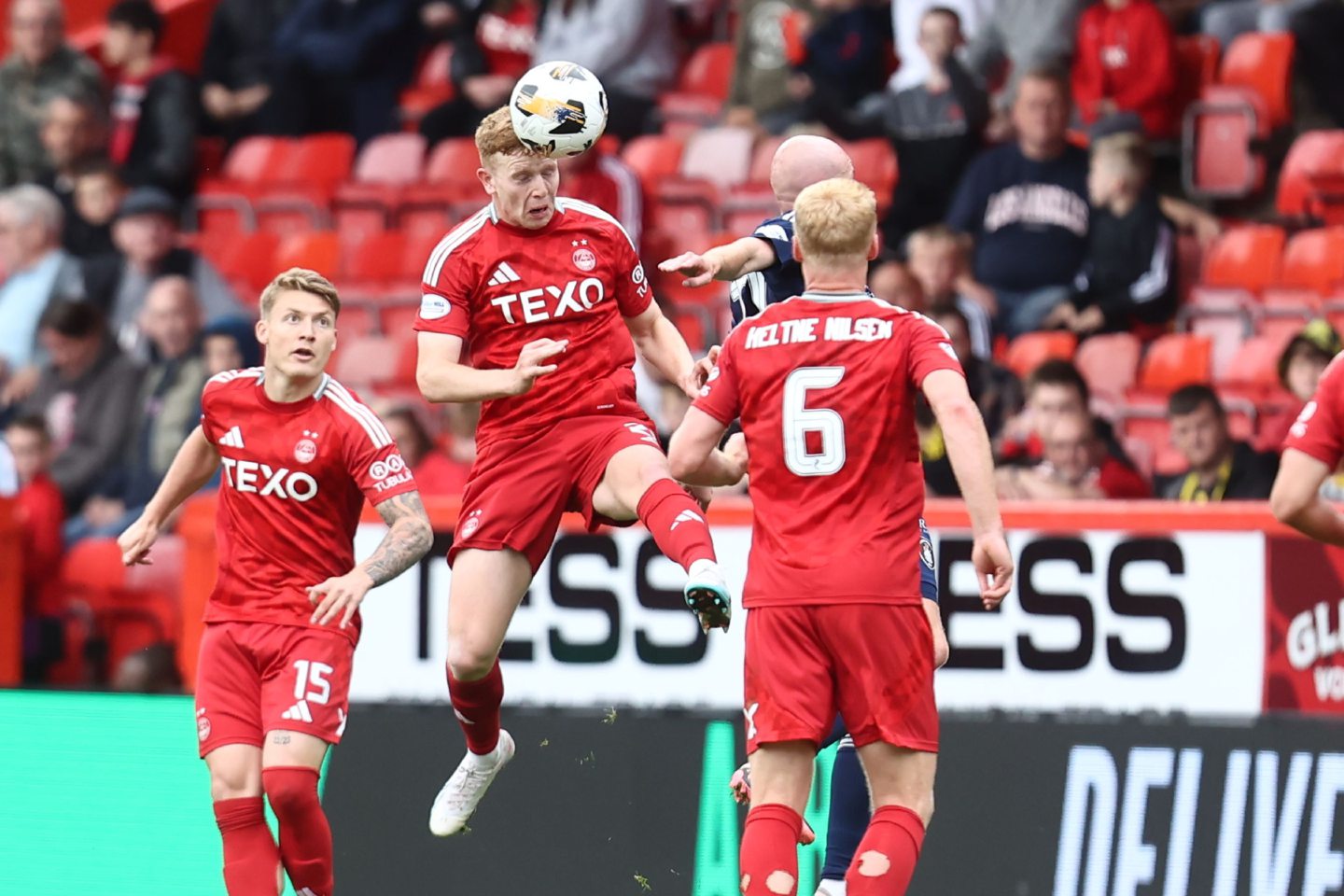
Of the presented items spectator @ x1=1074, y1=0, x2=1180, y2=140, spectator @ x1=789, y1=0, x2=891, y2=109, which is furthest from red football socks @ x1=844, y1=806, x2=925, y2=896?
Answer: spectator @ x1=789, y1=0, x2=891, y2=109

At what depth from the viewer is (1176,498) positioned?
32.7 feet

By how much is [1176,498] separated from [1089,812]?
8.79 feet

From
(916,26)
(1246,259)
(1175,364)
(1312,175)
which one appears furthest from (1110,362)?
(916,26)

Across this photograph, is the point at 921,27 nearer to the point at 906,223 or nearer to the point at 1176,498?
the point at 906,223

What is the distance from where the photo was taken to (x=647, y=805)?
8.07 metres

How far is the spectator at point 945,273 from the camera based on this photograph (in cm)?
1139

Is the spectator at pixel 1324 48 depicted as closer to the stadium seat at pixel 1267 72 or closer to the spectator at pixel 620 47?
the stadium seat at pixel 1267 72

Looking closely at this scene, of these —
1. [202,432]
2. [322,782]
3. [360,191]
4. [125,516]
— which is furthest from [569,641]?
[360,191]

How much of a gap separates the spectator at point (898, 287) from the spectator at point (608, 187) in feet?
5.41

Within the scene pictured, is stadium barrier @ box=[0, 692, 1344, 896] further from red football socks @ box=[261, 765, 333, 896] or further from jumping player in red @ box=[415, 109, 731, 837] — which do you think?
red football socks @ box=[261, 765, 333, 896]

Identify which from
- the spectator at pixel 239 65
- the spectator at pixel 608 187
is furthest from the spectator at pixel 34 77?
the spectator at pixel 608 187

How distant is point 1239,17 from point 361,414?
23.6 feet

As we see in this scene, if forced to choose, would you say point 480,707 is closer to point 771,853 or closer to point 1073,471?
point 771,853

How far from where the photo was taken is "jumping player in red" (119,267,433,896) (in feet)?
23.2
